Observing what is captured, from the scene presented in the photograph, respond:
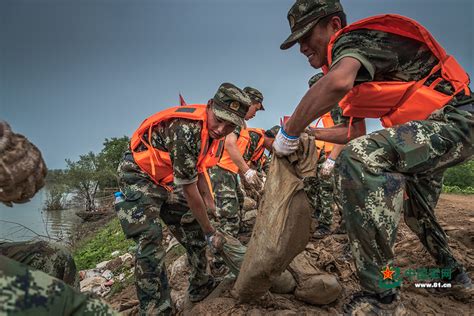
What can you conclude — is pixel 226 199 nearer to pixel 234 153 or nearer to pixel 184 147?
pixel 234 153

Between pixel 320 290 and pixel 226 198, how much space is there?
7.63 feet

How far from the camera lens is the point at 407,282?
2.94m

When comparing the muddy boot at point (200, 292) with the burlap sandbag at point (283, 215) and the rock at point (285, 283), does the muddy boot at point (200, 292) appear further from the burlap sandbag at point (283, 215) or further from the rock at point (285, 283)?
the burlap sandbag at point (283, 215)

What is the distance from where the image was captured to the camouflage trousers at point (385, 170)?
6.18 ft

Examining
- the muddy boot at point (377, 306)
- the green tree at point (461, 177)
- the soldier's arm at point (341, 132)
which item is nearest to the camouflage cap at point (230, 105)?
the soldier's arm at point (341, 132)

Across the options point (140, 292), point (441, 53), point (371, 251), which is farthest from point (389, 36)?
point (140, 292)

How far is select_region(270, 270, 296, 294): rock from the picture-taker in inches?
111

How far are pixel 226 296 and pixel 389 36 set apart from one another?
249cm

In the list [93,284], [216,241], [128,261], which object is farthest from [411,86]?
[128,261]

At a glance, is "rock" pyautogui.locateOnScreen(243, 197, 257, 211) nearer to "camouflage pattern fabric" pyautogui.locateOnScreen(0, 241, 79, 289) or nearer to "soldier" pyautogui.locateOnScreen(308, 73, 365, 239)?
"soldier" pyautogui.locateOnScreen(308, 73, 365, 239)

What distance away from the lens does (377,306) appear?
1853mm

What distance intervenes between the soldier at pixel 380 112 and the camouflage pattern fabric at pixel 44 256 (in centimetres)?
156

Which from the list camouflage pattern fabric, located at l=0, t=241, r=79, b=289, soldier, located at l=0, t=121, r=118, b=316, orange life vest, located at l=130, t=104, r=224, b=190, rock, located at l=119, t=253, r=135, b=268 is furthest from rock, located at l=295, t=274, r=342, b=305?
rock, located at l=119, t=253, r=135, b=268

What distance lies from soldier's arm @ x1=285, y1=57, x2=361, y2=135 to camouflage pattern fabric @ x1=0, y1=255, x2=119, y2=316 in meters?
Answer: 1.50
